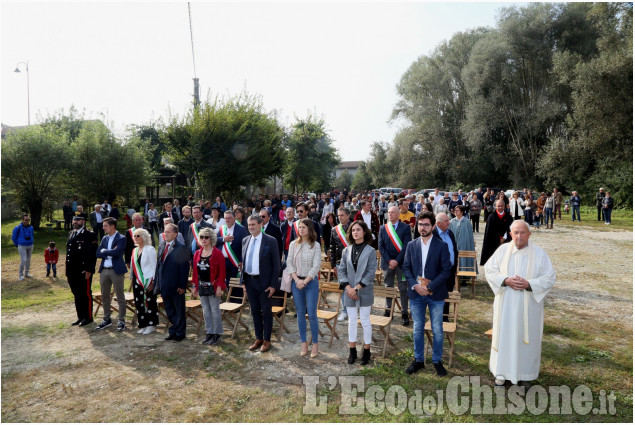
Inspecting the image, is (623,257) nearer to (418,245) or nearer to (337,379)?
(418,245)

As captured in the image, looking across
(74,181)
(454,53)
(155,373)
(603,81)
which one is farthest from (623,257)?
(454,53)

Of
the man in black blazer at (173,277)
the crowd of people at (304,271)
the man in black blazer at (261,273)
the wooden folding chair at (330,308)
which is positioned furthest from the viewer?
the man in black blazer at (173,277)

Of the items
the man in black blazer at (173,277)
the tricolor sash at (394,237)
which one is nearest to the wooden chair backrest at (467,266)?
the tricolor sash at (394,237)

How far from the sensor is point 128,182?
81.0 feet

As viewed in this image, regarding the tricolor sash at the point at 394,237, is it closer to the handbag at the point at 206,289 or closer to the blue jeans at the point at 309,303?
the blue jeans at the point at 309,303

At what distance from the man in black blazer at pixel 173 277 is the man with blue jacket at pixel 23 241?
7.42 meters

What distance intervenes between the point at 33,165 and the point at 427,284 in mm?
23116

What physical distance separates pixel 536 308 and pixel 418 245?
1476 mm

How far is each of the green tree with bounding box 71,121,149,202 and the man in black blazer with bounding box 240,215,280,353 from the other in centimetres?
2092

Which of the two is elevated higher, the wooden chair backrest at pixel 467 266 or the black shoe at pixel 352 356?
the wooden chair backrest at pixel 467 266

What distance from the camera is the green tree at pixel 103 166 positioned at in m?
23.6

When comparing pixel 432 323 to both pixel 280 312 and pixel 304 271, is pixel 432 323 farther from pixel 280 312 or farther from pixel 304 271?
pixel 280 312

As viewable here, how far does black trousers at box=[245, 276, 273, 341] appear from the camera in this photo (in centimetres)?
595

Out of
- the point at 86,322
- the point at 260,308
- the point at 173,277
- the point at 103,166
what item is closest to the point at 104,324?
the point at 86,322
